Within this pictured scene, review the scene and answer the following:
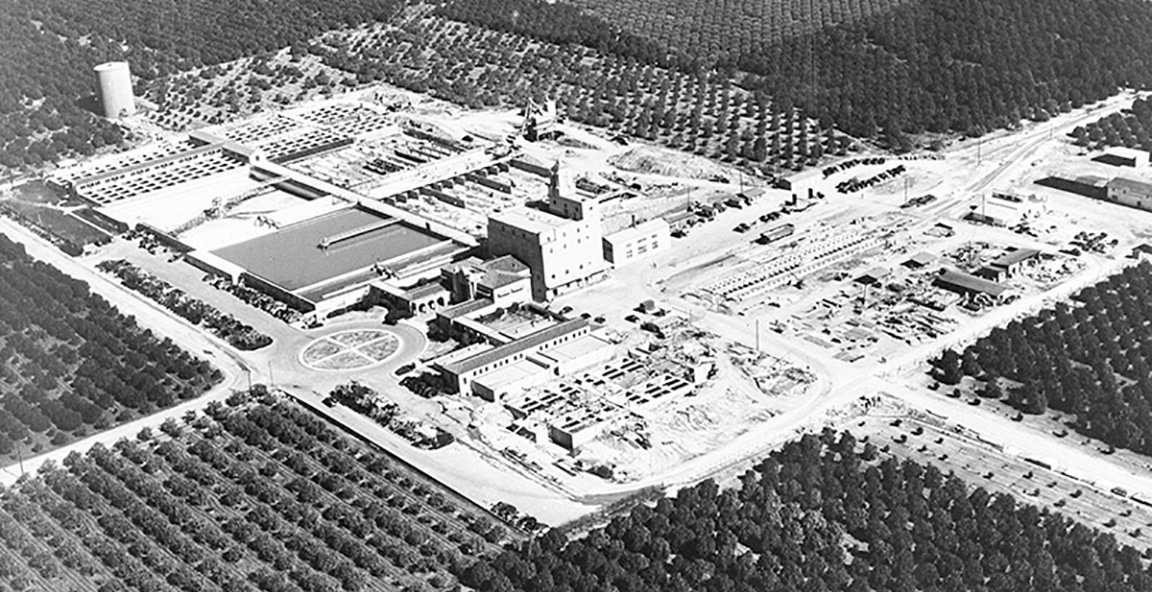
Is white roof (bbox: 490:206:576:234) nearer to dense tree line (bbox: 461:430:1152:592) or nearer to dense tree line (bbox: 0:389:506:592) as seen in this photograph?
dense tree line (bbox: 0:389:506:592)

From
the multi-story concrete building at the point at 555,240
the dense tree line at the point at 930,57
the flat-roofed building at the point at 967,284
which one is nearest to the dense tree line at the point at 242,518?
the multi-story concrete building at the point at 555,240

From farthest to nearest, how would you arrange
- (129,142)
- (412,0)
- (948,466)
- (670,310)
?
(412,0) < (129,142) < (670,310) < (948,466)

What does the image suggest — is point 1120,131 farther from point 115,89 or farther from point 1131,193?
point 115,89

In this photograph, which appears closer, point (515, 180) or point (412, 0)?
point (515, 180)

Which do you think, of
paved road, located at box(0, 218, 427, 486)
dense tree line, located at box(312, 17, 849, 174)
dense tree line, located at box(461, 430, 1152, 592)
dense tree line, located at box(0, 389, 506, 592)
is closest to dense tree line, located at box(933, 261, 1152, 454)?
dense tree line, located at box(461, 430, 1152, 592)

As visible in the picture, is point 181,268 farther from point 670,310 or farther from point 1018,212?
point 1018,212

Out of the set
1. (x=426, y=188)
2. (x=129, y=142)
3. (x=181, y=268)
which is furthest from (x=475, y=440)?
(x=129, y=142)
